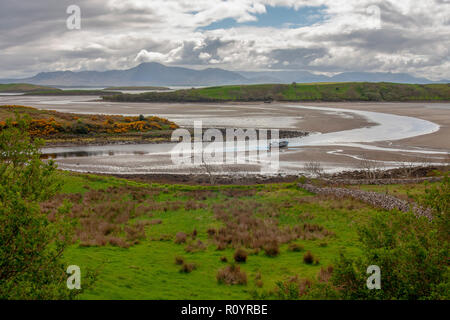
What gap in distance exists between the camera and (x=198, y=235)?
20.0m

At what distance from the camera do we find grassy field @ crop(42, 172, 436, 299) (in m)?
12.8

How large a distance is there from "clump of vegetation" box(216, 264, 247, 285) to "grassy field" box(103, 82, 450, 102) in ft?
537

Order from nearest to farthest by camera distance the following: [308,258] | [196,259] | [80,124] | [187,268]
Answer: [187,268] → [308,258] → [196,259] → [80,124]

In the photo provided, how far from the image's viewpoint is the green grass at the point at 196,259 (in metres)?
12.1

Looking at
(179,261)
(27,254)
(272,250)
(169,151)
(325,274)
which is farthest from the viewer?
(169,151)

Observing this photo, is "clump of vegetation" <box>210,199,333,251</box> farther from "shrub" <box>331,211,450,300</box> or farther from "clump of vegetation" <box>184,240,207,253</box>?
"shrub" <box>331,211,450,300</box>

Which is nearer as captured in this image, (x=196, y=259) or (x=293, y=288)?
(x=293, y=288)

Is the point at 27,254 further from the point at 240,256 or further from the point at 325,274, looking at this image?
the point at 325,274

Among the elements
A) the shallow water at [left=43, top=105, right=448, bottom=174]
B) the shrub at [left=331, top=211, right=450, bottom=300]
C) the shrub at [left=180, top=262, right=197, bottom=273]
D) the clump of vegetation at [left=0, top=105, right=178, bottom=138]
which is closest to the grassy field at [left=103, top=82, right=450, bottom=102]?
the shallow water at [left=43, top=105, right=448, bottom=174]

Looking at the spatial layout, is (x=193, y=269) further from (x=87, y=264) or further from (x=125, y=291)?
(x=87, y=264)

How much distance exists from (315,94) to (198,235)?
172 metres

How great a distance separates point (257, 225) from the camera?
2116cm

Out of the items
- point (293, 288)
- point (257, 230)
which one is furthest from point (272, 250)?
point (293, 288)
